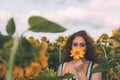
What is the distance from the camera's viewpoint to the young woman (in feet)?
11.2

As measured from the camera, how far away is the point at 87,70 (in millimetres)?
3652

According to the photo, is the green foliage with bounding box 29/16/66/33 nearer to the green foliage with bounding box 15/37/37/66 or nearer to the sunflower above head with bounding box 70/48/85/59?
the green foliage with bounding box 15/37/37/66

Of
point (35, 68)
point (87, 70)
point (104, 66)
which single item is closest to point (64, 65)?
point (87, 70)

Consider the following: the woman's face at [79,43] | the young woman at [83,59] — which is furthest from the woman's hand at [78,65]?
the woman's face at [79,43]

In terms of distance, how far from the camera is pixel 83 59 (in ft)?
12.1

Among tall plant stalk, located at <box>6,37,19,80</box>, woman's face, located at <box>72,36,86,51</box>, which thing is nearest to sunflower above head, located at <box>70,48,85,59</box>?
woman's face, located at <box>72,36,86,51</box>

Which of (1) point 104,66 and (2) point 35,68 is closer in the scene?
(2) point 35,68

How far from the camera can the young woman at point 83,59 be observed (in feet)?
11.2

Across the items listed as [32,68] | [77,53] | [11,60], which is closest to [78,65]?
[77,53]

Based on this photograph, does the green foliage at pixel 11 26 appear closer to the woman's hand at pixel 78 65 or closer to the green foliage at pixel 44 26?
the green foliage at pixel 44 26

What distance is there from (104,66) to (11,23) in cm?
72

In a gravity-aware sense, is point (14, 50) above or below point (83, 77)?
above

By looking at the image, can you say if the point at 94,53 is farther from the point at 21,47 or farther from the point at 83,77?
the point at 21,47

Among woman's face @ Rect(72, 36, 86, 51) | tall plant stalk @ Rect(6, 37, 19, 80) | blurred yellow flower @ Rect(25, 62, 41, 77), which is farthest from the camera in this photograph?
woman's face @ Rect(72, 36, 86, 51)
